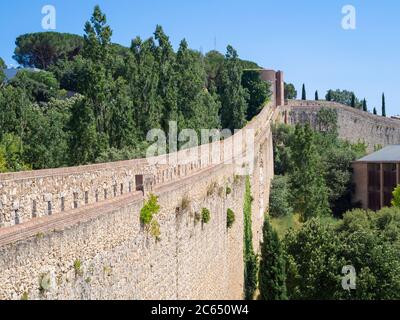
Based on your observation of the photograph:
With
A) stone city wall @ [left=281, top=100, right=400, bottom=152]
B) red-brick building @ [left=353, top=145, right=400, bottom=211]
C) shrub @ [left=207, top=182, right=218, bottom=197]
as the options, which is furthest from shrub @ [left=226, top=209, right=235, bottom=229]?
stone city wall @ [left=281, top=100, right=400, bottom=152]

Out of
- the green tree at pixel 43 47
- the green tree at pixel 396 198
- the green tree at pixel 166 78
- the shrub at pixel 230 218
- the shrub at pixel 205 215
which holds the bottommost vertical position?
the green tree at pixel 396 198

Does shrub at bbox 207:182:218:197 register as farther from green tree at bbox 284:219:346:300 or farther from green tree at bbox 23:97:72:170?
green tree at bbox 23:97:72:170

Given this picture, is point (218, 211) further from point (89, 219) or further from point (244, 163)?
point (89, 219)

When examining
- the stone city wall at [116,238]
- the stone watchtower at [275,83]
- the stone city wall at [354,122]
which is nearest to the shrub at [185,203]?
the stone city wall at [116,238]

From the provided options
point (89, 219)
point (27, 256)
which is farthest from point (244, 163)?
point (27, 256)

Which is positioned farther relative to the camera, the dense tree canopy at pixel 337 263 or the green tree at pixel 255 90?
the green tree at pixel 255 90

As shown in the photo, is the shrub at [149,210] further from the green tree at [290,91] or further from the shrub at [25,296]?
the green tree at [290,91]

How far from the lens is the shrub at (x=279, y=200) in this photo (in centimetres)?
3788

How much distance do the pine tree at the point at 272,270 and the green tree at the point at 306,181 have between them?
508 inches

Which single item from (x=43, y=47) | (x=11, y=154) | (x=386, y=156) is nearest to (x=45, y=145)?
(x=11, y=154)

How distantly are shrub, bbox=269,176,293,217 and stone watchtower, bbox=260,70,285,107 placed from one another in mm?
22171

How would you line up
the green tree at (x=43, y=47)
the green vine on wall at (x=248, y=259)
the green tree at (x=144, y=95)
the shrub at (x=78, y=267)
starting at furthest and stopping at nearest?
the green tree at (x=43, y=47) → the green tree at (x=144, y=95) → the green vine on wall at (x=248, y=259) → the shrub at (x=78, y=267)

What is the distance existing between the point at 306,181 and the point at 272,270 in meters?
15.4

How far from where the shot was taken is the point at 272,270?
957 inches
